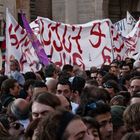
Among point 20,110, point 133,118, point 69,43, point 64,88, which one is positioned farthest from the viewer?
point 69,43

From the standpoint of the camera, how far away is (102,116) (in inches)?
220

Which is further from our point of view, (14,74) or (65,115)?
(14,74)

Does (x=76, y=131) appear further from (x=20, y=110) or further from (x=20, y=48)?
(x=20, y=48)

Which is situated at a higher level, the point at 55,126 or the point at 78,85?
the point at 55,126

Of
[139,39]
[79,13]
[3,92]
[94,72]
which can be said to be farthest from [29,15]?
[3,92]

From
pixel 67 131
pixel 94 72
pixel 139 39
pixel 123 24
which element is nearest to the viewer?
pixel 67 131

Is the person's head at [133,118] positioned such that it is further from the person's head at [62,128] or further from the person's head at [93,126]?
the person's head at [62,128]

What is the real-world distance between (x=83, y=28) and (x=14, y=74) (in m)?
4.43

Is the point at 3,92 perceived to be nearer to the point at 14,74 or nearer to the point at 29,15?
the point at 14,74

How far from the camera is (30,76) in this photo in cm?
1035

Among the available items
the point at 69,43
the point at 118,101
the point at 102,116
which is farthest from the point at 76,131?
the point at 69,43

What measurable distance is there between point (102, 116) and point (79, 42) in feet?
29.4

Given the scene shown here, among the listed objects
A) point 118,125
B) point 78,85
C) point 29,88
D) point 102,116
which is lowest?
point 29,88

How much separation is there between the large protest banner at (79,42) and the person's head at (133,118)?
8.14 m
